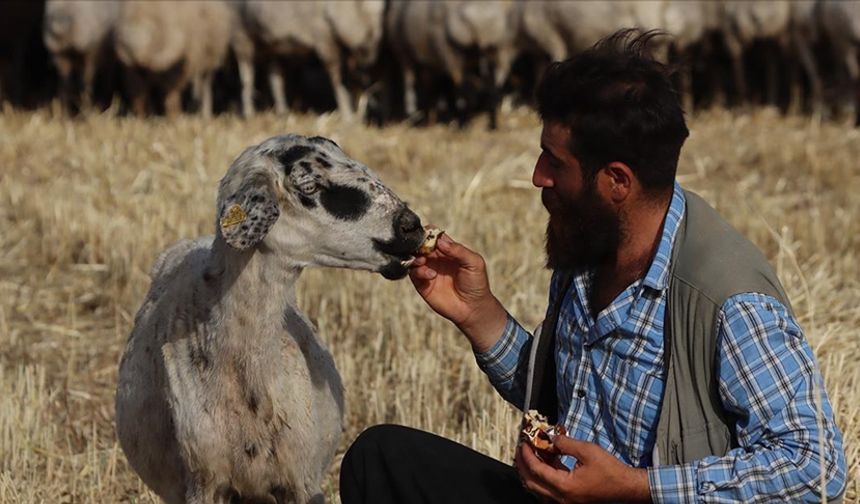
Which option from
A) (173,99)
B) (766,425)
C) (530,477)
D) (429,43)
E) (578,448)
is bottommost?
(530,477)

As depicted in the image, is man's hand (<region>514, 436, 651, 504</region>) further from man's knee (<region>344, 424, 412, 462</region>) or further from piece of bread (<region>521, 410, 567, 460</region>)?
man's knee (<region>344, 424, 412, 462</region>)

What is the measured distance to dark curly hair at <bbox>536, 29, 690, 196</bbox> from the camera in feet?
12.2

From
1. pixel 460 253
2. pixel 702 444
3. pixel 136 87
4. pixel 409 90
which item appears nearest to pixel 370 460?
pixel 460 253

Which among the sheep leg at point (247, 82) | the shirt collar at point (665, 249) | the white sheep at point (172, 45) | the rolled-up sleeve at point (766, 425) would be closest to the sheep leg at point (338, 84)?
the sheep leg at point (247, 82)

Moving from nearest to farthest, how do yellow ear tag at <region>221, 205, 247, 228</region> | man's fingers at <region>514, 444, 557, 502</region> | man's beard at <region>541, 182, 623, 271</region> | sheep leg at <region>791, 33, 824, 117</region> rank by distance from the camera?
man's fingers at <region>514, 444, 557, 502</region>, man's beard at <region>541, 182, 623, 271</region>, yellow ear tag at <region>221, 205, 247, 228</region>, sheep leg at <region>791, 33, 824, 117</region>

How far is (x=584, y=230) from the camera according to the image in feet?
12.8

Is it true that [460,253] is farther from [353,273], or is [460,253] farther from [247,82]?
[247,82]

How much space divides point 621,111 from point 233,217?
118 cm

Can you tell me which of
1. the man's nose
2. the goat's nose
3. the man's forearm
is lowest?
the man's forearm

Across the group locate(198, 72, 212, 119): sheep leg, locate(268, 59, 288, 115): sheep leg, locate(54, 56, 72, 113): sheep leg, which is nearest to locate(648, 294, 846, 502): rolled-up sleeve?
locate(198, 72, 212, 119): sheep leg

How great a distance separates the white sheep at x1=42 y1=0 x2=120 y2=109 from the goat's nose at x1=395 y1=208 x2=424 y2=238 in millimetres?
13808

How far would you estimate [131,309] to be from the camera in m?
8.00

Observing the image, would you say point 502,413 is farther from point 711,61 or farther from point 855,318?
point 711,61

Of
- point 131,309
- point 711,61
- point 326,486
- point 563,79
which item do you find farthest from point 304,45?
point 563,79
